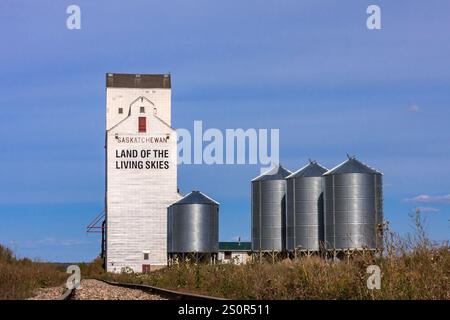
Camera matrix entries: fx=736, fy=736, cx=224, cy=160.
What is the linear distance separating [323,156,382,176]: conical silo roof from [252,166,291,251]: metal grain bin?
563cm

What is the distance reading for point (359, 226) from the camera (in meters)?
48.2

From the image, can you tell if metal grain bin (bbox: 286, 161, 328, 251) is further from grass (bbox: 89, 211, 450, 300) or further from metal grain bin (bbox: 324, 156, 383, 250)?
grass (bbox: 89, 211, 450, 300)

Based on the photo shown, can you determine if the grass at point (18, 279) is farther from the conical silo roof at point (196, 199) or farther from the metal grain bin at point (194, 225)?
the conical silo roof at point (196, 199)

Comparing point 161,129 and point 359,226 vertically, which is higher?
point 161,129

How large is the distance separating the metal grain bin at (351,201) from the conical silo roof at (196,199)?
17084mm

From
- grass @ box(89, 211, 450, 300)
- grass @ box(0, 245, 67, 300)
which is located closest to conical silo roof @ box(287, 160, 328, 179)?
grass @ box(0, 245, 67, 300)

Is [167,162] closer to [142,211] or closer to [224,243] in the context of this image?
[142,211]

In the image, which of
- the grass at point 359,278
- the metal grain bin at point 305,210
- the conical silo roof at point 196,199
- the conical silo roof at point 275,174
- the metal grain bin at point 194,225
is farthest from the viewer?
the conical silo roof at point 196,199

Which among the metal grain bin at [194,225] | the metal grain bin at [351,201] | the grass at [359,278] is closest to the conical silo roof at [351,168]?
the metal grain bin at [351,201]

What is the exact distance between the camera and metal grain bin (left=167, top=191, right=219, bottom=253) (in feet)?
209

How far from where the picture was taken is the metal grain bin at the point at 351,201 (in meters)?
48.4

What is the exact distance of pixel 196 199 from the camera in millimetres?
64375
